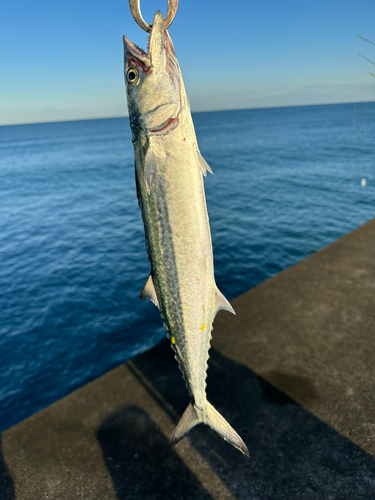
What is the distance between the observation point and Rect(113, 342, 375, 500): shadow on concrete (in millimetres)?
4402

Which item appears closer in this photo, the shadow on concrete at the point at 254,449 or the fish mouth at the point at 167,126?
the fish mouth at the point at 167,126

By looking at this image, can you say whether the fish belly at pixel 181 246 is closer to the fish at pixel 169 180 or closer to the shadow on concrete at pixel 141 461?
the fish at pixel 169 180

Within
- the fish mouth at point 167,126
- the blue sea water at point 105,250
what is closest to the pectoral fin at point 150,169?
the fish mouth at point 167,126

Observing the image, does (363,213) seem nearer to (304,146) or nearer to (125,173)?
(125,173)

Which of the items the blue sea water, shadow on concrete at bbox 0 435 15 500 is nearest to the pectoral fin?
shadow on concrete at bbox 0 435 15 500

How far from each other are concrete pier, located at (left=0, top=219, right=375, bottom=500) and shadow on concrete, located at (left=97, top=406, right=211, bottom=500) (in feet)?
0.05

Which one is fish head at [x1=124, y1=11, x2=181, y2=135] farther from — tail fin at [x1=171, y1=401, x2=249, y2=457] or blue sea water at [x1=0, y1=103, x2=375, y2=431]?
blue sea water at [x1=0, y1=103, x2=375, y2=431]

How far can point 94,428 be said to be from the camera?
5.46 metres

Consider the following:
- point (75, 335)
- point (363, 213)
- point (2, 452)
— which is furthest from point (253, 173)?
point (2, 452)

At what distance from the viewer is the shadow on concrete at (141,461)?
448 centimetres

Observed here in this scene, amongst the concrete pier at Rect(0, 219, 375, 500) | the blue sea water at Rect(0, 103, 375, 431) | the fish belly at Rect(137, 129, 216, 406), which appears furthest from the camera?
the blue sea water at Rect(0, 103, 375, 431)

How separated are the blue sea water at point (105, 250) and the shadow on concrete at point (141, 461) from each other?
7.91m

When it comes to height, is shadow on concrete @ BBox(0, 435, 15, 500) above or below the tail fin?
below

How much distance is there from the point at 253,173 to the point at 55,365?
39.6 metres
